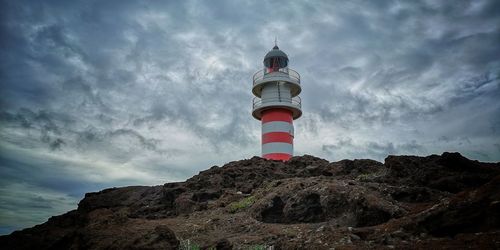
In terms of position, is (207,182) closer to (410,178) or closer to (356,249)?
(410,178)

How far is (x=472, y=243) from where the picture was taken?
603 centimetres

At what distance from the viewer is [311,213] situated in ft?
36.5

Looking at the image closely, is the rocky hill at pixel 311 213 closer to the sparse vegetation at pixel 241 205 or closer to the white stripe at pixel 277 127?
the sparse vegetation at pixel 241 205

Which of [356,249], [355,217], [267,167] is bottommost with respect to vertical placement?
[356,249]

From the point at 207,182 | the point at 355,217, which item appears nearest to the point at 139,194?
the point at 207,182

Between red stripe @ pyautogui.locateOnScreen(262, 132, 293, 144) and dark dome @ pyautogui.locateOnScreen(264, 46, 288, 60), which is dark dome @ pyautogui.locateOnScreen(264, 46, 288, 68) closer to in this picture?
dark dome @ pyautogui.locateOnScreen(264, 46, 288, 60)

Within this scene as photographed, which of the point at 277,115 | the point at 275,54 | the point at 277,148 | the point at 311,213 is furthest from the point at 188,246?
the point at 275,54

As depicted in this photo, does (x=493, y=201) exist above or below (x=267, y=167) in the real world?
below

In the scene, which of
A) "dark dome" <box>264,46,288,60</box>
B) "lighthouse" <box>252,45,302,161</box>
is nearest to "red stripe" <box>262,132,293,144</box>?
"lighthouse" <box>252,45,302,161</box>

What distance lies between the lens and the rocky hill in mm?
7156

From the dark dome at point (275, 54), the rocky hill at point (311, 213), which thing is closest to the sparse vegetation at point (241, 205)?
the rocky hill at point (311, 213)

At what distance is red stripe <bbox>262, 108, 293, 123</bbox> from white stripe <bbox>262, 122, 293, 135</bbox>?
0.96ft

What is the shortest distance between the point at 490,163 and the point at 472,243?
7974 mm

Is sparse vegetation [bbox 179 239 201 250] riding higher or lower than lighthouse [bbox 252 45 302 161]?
lower
